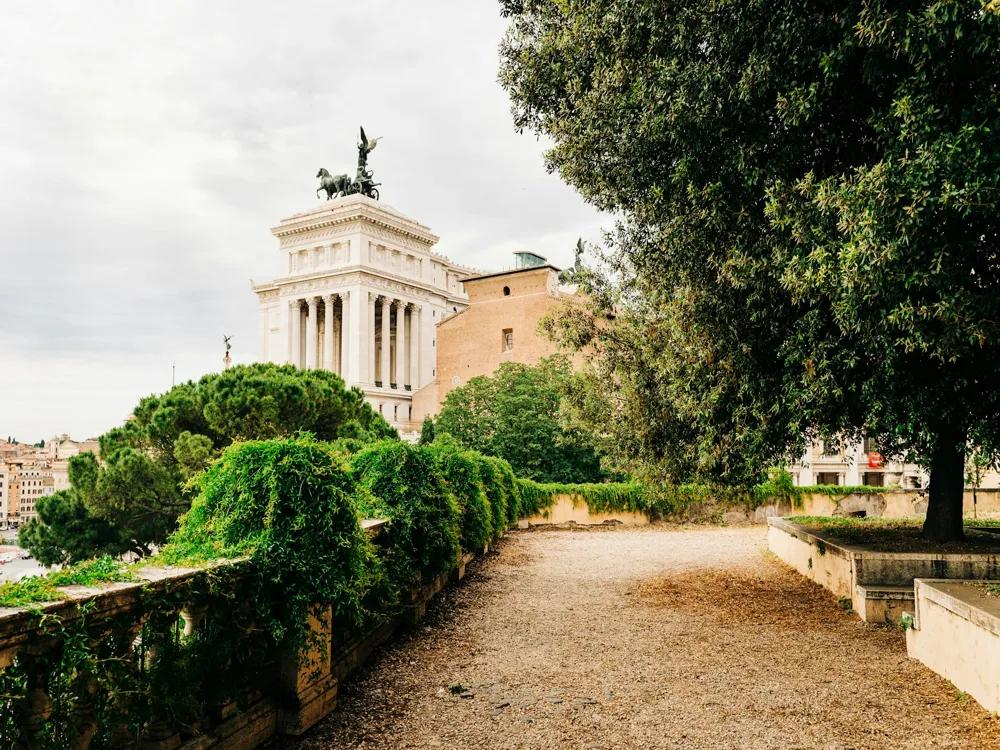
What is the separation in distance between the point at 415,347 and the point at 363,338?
8040 mm

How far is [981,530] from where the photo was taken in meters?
12.7

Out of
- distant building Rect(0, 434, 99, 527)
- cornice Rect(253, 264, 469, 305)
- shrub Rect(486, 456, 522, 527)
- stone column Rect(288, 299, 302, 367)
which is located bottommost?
distant building Rect(0, 434, 99, 527)

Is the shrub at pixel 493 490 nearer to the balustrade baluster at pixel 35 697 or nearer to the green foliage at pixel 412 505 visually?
the green foliage at pixel 412 505

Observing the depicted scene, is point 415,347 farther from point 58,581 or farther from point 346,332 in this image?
point 58,581

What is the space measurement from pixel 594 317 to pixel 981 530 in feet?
26.0

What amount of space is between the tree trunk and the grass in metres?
0.18

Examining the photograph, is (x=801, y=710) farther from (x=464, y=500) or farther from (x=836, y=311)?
(x=464, y=500)

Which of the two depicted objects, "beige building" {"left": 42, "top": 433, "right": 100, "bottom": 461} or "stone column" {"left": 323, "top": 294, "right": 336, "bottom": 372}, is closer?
"stone column" {"left": 323, "top": 294, "right": 336, "bottom": 372}

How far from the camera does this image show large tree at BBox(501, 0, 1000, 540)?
696 centimetres

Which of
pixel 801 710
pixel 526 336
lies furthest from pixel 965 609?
pixel 526 336

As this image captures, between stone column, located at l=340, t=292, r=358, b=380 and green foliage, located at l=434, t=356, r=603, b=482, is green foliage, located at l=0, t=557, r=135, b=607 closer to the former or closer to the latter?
green foliage, located at l=434, t=356, r=603, b=482

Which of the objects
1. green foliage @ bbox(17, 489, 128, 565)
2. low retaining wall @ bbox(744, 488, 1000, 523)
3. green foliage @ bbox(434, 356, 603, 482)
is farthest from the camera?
green foliage @ bbox(434, 356, 603, 482)

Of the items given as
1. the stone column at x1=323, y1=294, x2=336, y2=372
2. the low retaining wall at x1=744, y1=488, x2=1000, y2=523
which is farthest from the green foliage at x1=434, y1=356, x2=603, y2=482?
the stone column at x1=323, y1=294, x2=336, y2=372

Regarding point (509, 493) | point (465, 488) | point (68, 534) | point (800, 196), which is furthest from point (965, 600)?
point (68, 534)
